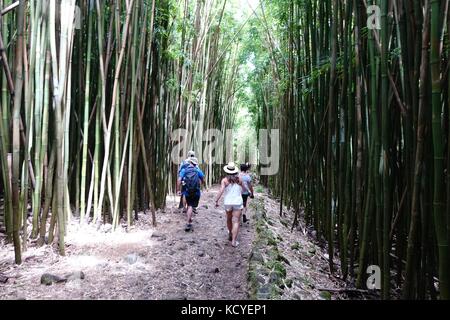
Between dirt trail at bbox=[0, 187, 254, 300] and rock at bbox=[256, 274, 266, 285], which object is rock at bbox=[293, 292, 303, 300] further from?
dirt trail at bbox=[0, 187, 254, 300]

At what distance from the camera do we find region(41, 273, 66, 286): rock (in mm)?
2108

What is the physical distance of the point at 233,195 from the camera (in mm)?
3387

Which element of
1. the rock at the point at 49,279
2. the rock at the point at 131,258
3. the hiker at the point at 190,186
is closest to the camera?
the rock at the point at 49,279

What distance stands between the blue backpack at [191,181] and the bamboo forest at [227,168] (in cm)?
2

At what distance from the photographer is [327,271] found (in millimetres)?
3043

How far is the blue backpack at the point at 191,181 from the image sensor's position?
3.80 m

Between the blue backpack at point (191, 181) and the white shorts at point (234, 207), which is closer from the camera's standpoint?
the white shorts at point (234, 207)

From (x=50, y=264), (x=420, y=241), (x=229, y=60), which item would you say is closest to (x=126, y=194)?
(x=50, y=264)

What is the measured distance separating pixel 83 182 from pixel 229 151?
306 inches

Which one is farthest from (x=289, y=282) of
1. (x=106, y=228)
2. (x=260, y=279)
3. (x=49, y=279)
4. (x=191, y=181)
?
(x=106, y=228)

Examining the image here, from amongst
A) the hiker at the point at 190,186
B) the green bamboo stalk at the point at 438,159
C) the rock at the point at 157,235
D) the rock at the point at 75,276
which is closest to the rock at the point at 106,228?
the rock at the point at 157,235

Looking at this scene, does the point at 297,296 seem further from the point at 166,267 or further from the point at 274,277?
the point at 166,267
